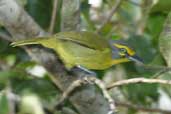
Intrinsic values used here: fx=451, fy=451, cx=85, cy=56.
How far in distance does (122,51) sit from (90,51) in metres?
0.18

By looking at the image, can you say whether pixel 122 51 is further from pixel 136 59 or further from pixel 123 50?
pixel 136 59

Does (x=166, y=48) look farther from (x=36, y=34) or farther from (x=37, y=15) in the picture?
(x=37, y=15)

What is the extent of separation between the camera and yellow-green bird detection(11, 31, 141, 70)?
2320mm

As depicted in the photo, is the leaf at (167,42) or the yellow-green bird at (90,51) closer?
the leaf at (167,42)

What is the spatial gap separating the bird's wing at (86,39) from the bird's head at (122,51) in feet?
0.19

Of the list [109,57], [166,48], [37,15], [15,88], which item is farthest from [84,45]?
[166,48]

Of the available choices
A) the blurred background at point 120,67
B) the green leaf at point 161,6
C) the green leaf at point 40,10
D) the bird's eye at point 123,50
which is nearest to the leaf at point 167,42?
the blurred background at point 120,67

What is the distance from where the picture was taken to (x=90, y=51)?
2488mm

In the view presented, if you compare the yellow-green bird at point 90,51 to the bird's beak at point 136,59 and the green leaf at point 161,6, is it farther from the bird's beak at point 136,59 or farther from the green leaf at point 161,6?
the green leaf at point 161,6

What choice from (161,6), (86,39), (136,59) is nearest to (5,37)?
(86,39)

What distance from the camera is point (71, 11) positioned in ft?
6.22

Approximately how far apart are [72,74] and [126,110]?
0.61 meters

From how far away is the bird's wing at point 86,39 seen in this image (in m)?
2.16

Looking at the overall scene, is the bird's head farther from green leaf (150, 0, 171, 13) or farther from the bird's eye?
green leaf (150, 0, 171, 13)
